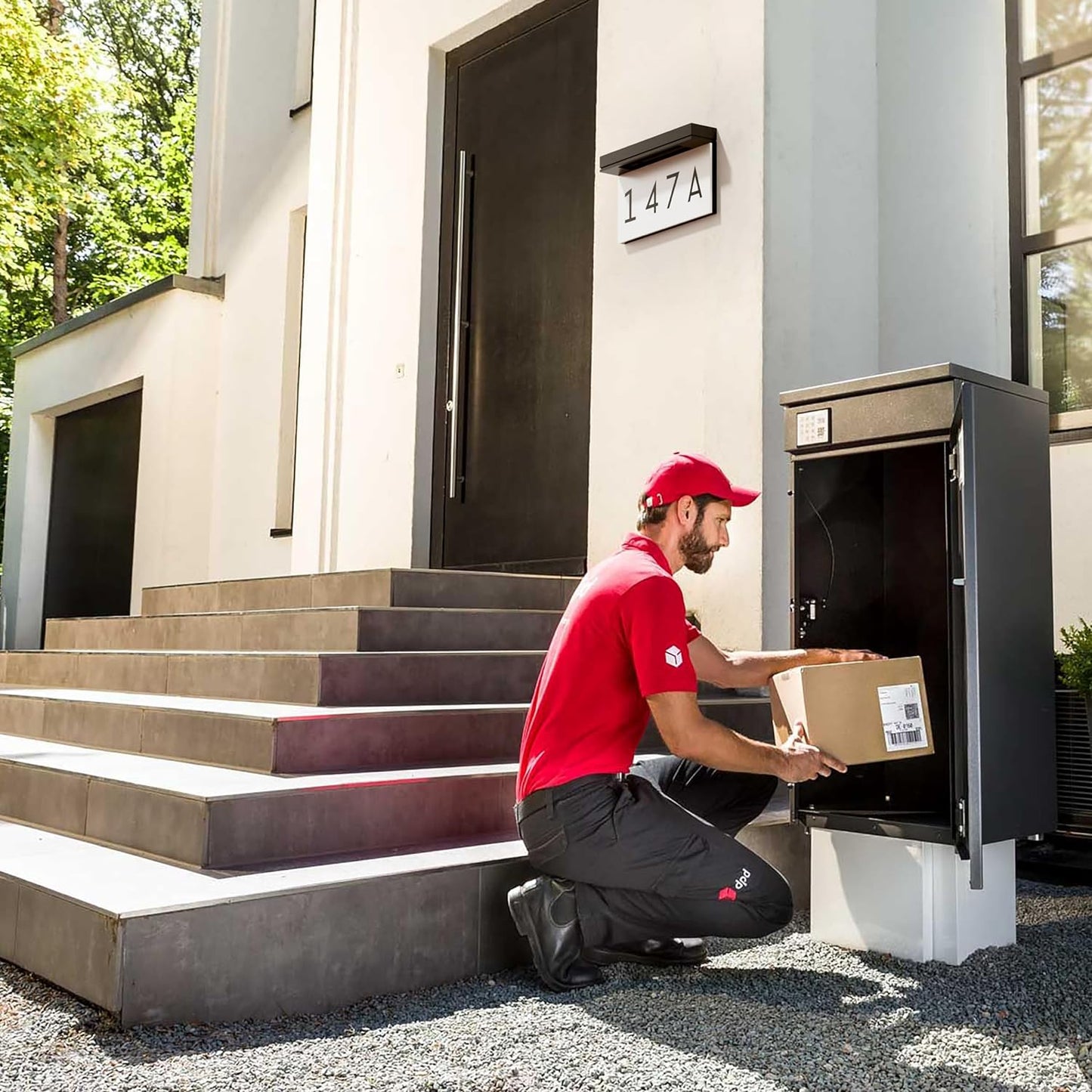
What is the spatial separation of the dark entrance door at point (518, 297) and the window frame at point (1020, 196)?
81.9 inches

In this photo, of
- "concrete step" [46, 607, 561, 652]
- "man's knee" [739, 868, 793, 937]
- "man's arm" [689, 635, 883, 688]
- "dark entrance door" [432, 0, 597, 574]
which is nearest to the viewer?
"man's knee" [739, 868, 793, 937]

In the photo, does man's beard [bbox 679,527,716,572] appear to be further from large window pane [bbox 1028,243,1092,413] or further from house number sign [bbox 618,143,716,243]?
house number sign [bbox 618,143,716,243]

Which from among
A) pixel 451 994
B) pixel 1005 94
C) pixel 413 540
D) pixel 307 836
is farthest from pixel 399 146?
pixel 451 994

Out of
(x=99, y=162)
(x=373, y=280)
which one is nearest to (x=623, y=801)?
(x=373, y=280)

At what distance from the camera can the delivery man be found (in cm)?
297

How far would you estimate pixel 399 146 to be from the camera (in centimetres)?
734

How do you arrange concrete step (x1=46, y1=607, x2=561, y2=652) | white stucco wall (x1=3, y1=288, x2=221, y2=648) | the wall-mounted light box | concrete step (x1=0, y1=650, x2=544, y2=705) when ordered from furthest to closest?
Result: white stucco wall (x1=3, y1=288, x2=221, y2=648), the wall-mounted light box, concrete step (x1=46, y1=607, x2=561, y2=652), concrete step (x1=0, y1=650, x2=544, y2=705)

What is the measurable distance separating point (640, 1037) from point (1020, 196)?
3862 millimetres

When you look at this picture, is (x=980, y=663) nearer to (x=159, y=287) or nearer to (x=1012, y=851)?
(x=1012, y=851)

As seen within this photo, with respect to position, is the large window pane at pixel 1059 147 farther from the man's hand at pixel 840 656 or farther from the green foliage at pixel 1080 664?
the man's hand at pixel 840 656

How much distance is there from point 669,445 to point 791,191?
1.20 m

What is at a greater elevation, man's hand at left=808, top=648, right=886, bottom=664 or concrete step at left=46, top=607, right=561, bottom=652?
concrete step at left=46, top=607, right=561, bottom=652

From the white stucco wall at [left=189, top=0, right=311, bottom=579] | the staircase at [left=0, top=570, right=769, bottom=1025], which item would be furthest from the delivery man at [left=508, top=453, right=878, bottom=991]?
the white stucco wall at [left=189, top=0, right=311, bottom=579]

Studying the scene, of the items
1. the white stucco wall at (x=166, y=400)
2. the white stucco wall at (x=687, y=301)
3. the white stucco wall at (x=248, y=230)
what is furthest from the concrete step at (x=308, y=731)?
the white stucco wall at (x=166, y=400)
